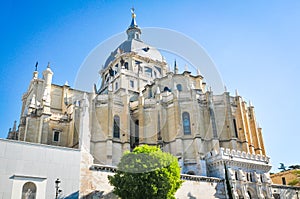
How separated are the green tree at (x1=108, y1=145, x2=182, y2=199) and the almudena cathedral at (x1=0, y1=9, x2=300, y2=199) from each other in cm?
221

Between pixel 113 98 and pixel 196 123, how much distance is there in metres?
10.5

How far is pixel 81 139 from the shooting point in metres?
21.7

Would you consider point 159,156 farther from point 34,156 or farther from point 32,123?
point 32,123

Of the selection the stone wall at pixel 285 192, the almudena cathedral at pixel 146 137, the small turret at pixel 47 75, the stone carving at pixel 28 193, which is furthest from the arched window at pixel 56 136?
the stone wall at pixel 285 192

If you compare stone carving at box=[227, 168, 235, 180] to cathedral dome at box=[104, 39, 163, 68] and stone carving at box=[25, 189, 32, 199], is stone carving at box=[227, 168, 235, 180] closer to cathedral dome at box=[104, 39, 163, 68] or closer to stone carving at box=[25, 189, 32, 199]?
stone carving at box=[25, 189, 32, 199]

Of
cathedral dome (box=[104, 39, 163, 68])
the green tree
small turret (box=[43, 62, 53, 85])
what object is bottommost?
the green tree

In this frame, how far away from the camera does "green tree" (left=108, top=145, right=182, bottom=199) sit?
63.9ft

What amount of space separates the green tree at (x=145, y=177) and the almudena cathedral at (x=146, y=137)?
221 centimetres

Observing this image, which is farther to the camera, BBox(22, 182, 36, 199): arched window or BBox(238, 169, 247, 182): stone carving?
BBox(238, 169, 247, 182): stone carving

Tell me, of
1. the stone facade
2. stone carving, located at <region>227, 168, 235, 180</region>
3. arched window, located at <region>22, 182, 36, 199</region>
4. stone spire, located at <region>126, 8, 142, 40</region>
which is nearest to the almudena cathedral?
stone carving, located at <region>227, 168, 235, 180</region>

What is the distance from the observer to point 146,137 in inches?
1337

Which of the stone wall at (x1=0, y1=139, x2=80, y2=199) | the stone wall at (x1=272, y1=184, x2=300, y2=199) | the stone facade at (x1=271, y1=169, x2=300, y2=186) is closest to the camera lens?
the stone wall at (x1=0, y1=139, x2=80, y2=199)

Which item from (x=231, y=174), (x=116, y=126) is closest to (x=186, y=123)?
(x=231, y=174)

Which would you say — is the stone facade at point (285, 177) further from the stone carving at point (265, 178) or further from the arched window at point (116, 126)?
the arched window at point (116, 126)
